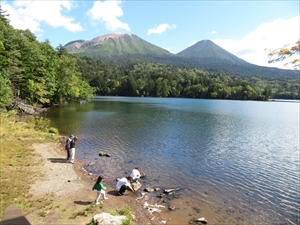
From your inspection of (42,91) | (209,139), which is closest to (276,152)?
(209,139)

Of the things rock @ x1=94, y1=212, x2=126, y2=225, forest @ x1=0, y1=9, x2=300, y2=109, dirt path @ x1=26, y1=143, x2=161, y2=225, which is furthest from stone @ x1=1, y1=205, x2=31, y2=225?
forest @ x1=0, y1=9, x2=300, y2=109

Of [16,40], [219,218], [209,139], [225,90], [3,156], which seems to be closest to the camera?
[219,218]

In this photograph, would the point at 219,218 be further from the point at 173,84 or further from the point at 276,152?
the point at 173,84

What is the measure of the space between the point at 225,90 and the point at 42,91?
136584 millimetres

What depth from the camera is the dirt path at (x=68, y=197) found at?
9.40m

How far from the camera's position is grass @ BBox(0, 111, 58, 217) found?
33.9 ft

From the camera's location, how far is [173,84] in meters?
175

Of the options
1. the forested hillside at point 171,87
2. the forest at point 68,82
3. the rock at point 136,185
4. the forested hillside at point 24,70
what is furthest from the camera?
the forested hillside at point 171,87

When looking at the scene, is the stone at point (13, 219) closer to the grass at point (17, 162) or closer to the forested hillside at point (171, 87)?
the grass at point (17, 162)

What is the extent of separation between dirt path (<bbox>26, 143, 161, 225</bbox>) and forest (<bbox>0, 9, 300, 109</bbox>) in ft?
61.3

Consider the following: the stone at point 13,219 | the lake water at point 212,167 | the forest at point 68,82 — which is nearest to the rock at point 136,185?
the lake water at point 212,167

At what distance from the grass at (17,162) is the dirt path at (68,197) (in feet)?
1.40

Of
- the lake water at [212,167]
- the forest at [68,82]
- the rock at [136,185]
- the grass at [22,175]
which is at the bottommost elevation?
the lake water at [212,167]

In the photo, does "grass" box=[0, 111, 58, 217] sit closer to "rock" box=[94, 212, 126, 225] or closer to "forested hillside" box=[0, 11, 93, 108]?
"rock" box=[94, 212, 126, 225]
